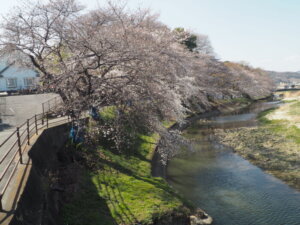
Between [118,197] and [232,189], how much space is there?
23.0 ft

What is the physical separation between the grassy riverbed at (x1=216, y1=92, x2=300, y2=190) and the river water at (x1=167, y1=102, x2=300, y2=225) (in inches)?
36.2

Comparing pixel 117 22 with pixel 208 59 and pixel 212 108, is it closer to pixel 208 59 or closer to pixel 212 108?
pixel 212 108

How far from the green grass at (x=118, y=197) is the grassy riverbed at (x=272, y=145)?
842 cm

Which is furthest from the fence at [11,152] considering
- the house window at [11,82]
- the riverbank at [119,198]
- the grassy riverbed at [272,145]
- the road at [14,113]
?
the house window at [11,82]

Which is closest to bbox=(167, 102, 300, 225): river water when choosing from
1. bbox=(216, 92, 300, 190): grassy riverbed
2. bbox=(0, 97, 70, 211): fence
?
bbox=(216, 92, 300, 190): grassy riverbed

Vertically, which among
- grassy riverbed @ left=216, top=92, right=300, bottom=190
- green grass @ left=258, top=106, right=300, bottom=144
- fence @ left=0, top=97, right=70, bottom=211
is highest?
fence @ left=0, top=97, right=70, bottom=211

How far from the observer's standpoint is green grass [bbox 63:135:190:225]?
33.1 ft

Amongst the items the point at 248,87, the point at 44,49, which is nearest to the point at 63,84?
the point at 44,49

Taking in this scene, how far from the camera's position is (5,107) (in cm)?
2212

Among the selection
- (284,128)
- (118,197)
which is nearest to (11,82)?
(118,197)

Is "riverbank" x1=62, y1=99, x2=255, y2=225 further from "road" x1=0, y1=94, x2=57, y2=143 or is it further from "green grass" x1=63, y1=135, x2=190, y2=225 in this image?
"road" x1=0, y1=94, x2=57, y2=143

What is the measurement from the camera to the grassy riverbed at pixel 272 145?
56.5 feet

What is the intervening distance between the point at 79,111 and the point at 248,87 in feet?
202

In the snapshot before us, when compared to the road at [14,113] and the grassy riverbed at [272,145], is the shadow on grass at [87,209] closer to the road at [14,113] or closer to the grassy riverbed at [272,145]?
the road at [14,113]
